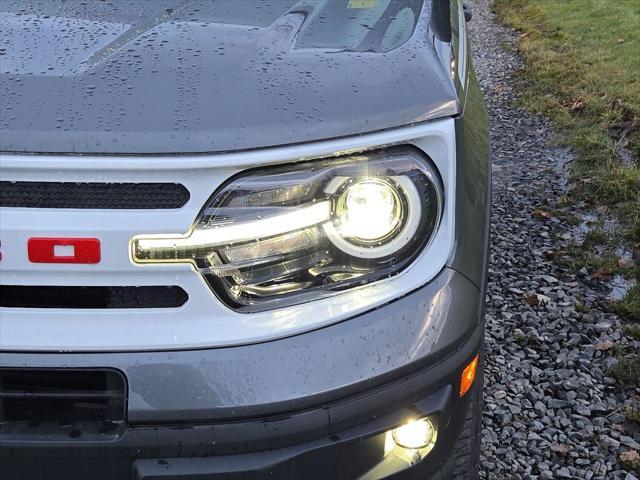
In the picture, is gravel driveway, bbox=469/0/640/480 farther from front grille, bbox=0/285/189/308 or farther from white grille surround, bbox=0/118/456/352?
front grille, bbox=0/285/189/308

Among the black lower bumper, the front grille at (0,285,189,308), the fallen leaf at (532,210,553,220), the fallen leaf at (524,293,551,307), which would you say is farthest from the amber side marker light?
the fallen leaf at (532,210,553,220)

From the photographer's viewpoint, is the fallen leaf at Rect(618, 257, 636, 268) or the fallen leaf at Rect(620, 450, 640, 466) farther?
the fallen leaf at Rect(618, 257, 636, 268)

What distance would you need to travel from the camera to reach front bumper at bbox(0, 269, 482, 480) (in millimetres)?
1346

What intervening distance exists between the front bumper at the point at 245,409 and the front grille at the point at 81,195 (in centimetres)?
28

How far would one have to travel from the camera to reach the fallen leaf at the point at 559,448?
8.47 ft

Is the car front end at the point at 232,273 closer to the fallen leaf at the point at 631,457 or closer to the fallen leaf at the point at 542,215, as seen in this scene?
the fallen leaf at the point at 631,457

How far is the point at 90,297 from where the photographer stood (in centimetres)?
142

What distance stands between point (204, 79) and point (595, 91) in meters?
5.91

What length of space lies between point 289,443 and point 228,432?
12 cm

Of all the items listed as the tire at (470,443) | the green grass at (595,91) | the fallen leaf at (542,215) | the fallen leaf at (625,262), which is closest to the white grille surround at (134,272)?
the tire at (470,443)

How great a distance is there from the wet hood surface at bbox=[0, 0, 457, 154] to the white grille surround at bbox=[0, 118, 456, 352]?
3cm

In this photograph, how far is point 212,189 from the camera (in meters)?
1.39

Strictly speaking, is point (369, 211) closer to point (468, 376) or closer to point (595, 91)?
point (468, 376)

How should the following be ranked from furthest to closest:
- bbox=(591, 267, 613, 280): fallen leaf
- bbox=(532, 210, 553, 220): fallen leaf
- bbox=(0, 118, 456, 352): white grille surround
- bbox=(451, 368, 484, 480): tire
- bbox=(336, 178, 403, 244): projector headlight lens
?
1. bbox=(532, 210, 553, 220): fallen leaf
2. bbox=(591, 267, 613, 280): fallen leaf
3. bbox=(451, 368, 484, 480): tire
4. bbox=(336, 178, 403, 244): projector headlight lens
5. bbox=(0, 118, 456, 352): white grille surround
